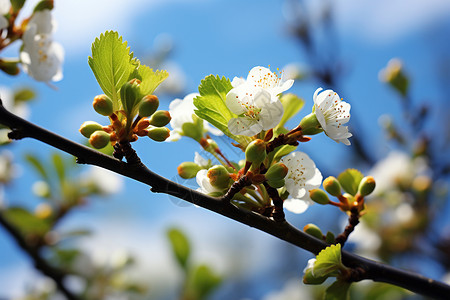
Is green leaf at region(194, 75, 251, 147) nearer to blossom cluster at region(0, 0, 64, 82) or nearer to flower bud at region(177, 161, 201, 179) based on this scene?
flower bud at region(177, 161, 201, 179)

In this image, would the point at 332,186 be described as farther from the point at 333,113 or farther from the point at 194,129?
the point at 194,129

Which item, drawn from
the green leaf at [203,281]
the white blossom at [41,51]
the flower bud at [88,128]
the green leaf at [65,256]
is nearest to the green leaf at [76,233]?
the green leaf at [65,256]

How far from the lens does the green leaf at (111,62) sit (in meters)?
0.69

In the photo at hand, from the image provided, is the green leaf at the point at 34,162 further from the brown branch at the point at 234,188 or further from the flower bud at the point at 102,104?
the brown branch at the point at 234,188

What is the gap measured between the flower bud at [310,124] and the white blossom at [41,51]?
654mm

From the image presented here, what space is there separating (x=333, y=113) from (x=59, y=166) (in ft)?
5.14

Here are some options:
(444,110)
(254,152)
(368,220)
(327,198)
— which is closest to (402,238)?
(368,220)

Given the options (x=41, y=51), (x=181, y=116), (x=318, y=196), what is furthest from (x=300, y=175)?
(x=41, y=51)

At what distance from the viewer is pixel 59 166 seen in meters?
1.98

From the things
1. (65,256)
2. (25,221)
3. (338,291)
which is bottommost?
(65,256)

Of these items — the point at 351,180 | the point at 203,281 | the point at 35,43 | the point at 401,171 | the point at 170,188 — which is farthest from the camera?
the point at 401,171

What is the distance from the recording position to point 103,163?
2.15 ft

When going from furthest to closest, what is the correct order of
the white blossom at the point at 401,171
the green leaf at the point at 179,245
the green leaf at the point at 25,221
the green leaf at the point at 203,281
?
the white blossom at the point at 401,171 < the green leaf at the point at 25,221 < the green leaf at the point at 203,281 < the green leaf at the point at 179,245

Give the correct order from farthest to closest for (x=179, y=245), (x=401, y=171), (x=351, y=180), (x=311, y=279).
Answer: (x=401, y=171), (x=179, y=245), (x=351, y=180), (x=311, y=279)
